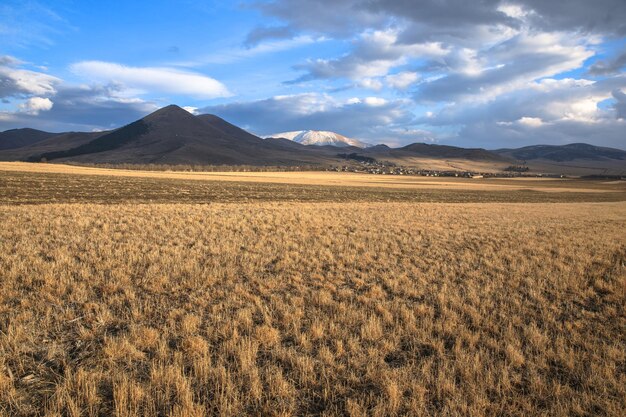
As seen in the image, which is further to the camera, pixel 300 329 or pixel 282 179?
pixel 282 179

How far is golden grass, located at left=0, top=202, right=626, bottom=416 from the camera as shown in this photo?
516 cm

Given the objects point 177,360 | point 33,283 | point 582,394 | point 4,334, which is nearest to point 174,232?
point 33,283

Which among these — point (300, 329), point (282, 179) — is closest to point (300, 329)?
point (300, 329)

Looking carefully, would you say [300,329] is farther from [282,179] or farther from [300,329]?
[282,179]

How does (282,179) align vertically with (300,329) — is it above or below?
above

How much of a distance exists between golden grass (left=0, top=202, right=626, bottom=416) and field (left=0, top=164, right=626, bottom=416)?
0.12 ft

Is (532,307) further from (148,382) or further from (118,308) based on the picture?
(118,308)

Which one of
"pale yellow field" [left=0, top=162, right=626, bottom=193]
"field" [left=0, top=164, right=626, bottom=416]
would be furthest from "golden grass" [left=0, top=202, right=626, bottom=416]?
"pale yellow field" [left=0, top=162, right=626, bottom=193]

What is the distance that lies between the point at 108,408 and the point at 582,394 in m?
6.64

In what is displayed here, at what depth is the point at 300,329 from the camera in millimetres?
7406

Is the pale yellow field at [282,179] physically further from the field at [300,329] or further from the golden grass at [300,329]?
the golden grass at [300,329]

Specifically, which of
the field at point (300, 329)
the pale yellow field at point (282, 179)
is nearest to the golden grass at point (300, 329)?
the field at point (300, 329)

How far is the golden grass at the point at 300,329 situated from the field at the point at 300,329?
0.04 meters

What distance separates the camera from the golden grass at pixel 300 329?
516 centimetres
